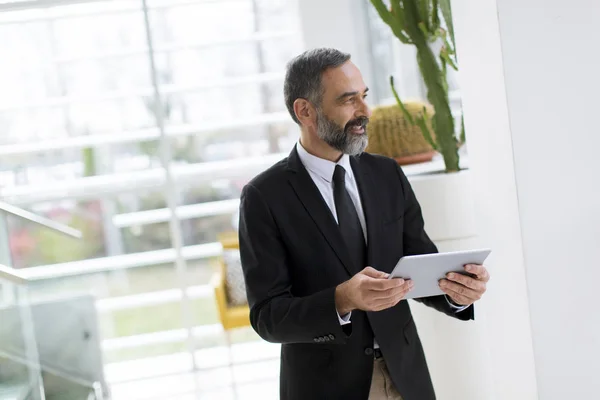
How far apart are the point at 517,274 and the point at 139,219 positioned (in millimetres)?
3953

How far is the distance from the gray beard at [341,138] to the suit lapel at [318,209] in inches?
4.3

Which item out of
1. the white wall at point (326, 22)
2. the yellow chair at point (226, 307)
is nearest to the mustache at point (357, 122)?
the yellow chair at point (226, 307)

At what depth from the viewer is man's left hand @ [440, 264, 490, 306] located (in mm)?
1971

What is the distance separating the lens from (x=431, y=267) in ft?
6.31

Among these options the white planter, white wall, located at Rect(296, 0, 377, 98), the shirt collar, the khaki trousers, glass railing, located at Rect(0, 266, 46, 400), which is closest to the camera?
the khaki trousers

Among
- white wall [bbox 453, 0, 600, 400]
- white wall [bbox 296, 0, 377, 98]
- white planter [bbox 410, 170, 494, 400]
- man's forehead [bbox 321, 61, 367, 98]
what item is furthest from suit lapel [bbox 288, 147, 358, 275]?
Result: white wall [bbox 296, 0, 377, 98]

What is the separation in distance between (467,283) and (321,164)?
0.51m

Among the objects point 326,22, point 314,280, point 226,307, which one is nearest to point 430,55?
point 314,280

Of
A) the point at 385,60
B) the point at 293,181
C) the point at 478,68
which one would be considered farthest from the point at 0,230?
the point at 385,60

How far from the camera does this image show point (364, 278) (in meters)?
1.88

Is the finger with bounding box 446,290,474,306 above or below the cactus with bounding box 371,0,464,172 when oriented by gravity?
below

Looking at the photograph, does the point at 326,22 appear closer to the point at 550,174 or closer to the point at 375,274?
the point at 550,174

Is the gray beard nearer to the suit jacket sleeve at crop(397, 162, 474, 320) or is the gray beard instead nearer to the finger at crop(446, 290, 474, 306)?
the suit jacket sleeve at crop(397, 162, 474, 320)

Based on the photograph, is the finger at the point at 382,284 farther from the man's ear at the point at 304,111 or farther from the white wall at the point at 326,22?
the white wall at the point at 326,22
